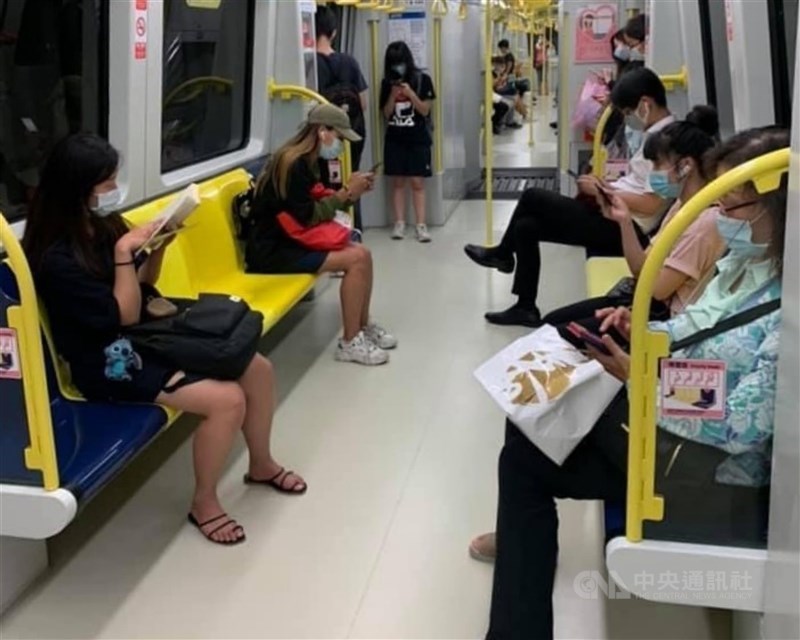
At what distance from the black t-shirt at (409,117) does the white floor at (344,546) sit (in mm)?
3198

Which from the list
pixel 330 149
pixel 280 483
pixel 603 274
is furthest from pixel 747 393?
pixel 330 149

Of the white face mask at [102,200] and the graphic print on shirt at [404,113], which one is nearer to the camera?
the white face mask at [102,200]

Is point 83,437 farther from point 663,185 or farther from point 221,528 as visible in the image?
point 663,185

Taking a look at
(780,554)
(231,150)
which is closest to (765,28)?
(780,554)

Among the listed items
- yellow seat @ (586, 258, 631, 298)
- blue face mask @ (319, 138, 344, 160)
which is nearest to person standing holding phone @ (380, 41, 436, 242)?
blue face mask @ (319, 138, 344, 160)

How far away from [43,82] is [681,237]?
2.39 metres

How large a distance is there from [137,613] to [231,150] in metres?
3.38

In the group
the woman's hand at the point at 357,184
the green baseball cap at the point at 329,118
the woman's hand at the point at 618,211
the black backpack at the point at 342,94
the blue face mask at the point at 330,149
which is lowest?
the woman's hand at the point at 618,211

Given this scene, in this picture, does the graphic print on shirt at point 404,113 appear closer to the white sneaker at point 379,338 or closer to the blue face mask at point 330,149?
the blue face mask at point 330,149

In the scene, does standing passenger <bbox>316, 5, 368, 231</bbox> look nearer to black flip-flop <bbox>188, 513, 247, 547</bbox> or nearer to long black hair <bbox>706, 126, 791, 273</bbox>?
black flip-flop <bbox>188, 513, 247, 547</bbox>

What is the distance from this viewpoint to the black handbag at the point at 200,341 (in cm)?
303

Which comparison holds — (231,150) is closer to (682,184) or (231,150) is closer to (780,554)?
(682,184)

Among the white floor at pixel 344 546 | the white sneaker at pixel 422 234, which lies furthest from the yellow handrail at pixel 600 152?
the white sneaker at pixel 422 234

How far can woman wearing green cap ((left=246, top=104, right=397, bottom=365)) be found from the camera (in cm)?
462
